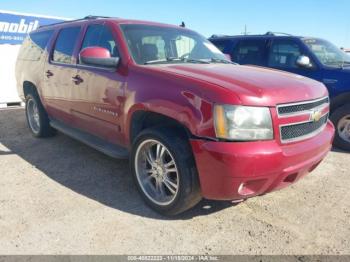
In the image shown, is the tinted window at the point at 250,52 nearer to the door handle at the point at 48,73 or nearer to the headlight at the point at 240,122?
the door handle at the point at 48,73

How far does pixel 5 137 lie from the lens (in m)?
6.07

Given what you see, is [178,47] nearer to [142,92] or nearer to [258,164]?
[142,92]

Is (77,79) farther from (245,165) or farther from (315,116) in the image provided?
(315,116)

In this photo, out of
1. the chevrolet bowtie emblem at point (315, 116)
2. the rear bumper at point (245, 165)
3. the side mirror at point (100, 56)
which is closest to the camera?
the rear bumper at point (245, 165)

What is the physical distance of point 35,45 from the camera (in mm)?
5738

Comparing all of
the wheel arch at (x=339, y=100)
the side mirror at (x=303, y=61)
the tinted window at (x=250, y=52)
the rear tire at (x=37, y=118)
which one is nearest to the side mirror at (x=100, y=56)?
the rear tire at (x=37, y=118)

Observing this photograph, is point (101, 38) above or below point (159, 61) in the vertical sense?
above

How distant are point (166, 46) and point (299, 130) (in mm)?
1873

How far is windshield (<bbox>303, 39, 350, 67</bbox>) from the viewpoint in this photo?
235 inches

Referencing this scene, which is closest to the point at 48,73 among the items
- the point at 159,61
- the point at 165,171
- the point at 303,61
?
the point at 159,61

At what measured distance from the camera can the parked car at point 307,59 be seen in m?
5.53

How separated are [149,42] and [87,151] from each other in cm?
213

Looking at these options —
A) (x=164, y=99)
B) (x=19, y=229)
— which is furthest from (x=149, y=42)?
(x=19, y=229)

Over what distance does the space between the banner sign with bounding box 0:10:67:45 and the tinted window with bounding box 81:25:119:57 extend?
6.61 m
